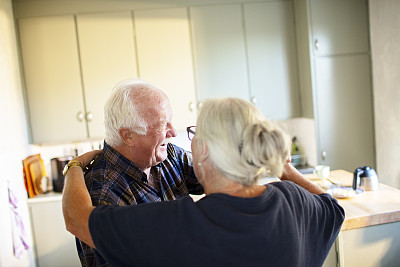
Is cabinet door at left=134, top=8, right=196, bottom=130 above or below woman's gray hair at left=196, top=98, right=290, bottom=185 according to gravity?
above

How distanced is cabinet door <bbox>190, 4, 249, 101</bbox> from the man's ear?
1.98m

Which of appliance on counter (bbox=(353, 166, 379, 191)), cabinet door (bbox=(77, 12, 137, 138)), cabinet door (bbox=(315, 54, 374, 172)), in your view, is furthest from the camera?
cabinet door (bbox=(315, 54, 374, 172))

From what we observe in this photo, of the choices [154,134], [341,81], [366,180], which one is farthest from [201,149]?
[341,81]

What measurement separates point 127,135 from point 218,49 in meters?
2.10

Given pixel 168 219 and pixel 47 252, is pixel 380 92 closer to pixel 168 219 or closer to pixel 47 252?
pixel 168 219

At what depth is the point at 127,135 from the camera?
112 centimetres

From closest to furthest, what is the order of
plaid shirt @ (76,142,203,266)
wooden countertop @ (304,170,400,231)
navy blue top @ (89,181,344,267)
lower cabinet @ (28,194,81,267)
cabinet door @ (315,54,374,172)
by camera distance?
navy blue top @ (89,181,344,267)
plaid shirt @ (76,142,203,266)
wooden countertop @ (304,170,400,231)
lower cabinet @ (28,194,81,267)
cabinet door @ (315,54,374,172)

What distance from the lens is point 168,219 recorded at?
0.78 m

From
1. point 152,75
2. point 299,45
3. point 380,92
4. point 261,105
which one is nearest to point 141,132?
point 152,75

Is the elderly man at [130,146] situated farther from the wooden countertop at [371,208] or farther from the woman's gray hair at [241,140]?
the wooden countertop at [371,208]

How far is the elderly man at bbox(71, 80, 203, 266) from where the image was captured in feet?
3.51

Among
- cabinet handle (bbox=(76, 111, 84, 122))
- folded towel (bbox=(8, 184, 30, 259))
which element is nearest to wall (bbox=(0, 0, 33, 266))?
folded towel (bbox=(8, 184, 30, 259))

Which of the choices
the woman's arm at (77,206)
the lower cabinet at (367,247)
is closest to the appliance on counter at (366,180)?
the lower cabinet at (367,247)

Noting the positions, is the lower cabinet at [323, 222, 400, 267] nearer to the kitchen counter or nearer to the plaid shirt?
the kitchen counter
